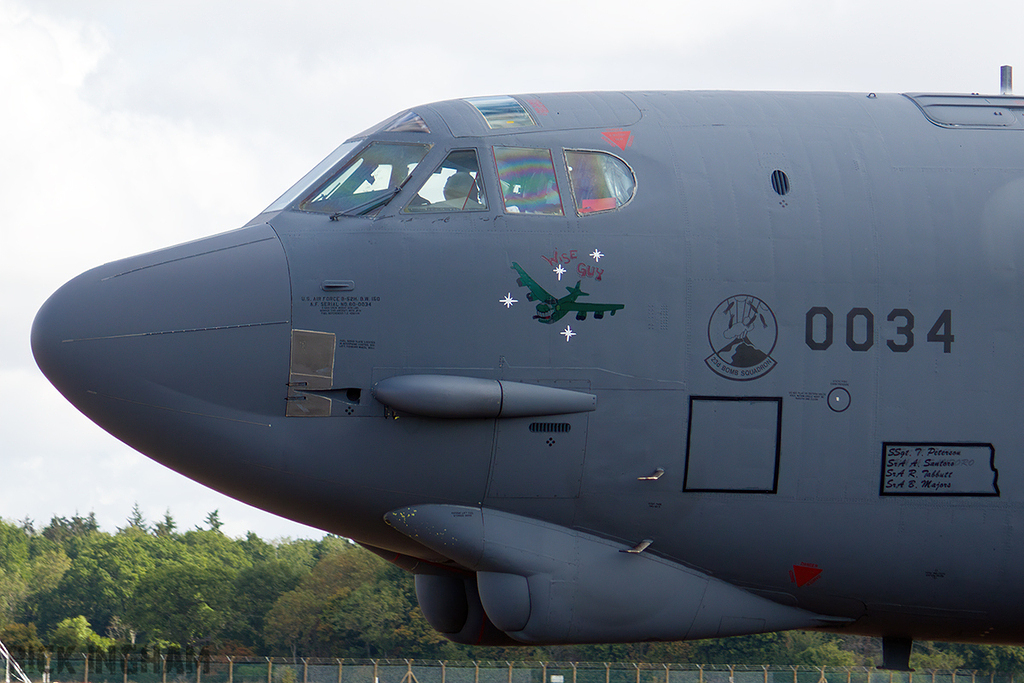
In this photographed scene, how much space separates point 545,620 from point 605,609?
418 millimetres

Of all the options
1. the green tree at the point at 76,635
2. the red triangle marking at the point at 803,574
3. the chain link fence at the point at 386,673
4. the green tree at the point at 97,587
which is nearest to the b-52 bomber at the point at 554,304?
the red triangle marking at the point at 803,574

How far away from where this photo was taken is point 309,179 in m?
8.84

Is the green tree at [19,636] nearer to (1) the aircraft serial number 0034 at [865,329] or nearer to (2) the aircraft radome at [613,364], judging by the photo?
(2) the aircraft radome at [613,364]

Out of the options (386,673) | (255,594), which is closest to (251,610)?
(255,594)

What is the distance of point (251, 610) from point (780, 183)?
211 ft

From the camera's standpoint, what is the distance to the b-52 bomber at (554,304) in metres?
8.12

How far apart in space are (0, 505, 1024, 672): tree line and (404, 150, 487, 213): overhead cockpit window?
3237cm

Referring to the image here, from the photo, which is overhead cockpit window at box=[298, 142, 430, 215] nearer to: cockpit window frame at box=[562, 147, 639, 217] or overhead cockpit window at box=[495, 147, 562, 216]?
overhead cockpit window at box=[495, 147, 562, 216]

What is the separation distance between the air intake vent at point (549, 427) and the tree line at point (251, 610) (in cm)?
3210

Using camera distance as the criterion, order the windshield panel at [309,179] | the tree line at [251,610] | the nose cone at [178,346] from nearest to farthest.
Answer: the nose cone at [178,346] → the windshield panel at [309,179] → the tree line at [251,610]

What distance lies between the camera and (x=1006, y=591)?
872 centimetres

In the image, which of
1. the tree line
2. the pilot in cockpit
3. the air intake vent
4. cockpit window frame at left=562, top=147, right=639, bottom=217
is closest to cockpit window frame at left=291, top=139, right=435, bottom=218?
the pilot in cockpit

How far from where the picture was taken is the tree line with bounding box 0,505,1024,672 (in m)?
50.2

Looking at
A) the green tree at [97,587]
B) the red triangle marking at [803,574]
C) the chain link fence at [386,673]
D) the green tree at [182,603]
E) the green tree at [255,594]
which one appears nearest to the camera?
the red triangle marking at [803,574]
